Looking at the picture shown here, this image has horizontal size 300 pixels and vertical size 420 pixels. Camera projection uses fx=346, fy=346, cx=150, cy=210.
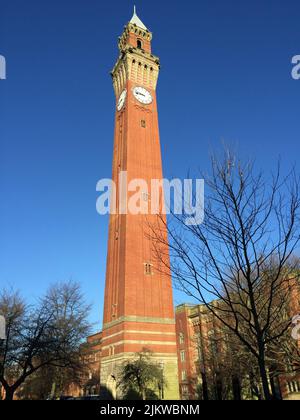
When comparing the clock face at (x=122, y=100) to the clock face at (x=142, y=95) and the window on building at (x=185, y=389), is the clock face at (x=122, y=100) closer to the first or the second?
the clock face at (x=142, y=95)

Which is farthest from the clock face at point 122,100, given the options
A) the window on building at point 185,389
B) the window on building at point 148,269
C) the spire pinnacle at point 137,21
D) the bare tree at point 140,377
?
the window on building at point 185,389

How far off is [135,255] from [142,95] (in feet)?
79.8

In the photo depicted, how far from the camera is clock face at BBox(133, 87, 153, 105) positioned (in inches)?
1943

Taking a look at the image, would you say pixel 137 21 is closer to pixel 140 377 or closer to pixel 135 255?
pixel 135 255

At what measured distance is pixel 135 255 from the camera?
1529 inches

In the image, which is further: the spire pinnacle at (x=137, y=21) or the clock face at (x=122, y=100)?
the spire pinnacle at (x=137, y=21)

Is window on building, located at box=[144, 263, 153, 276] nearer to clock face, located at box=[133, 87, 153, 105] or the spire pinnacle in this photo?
clock face, located at box=[133, 87, 153, 105]

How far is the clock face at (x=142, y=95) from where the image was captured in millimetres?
49344

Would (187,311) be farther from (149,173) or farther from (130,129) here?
(130,129)

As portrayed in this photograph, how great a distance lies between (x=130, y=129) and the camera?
152ft

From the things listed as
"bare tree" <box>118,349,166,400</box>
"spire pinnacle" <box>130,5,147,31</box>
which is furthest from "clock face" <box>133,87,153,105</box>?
"bare tree" <box>118,349,166,400</box>
